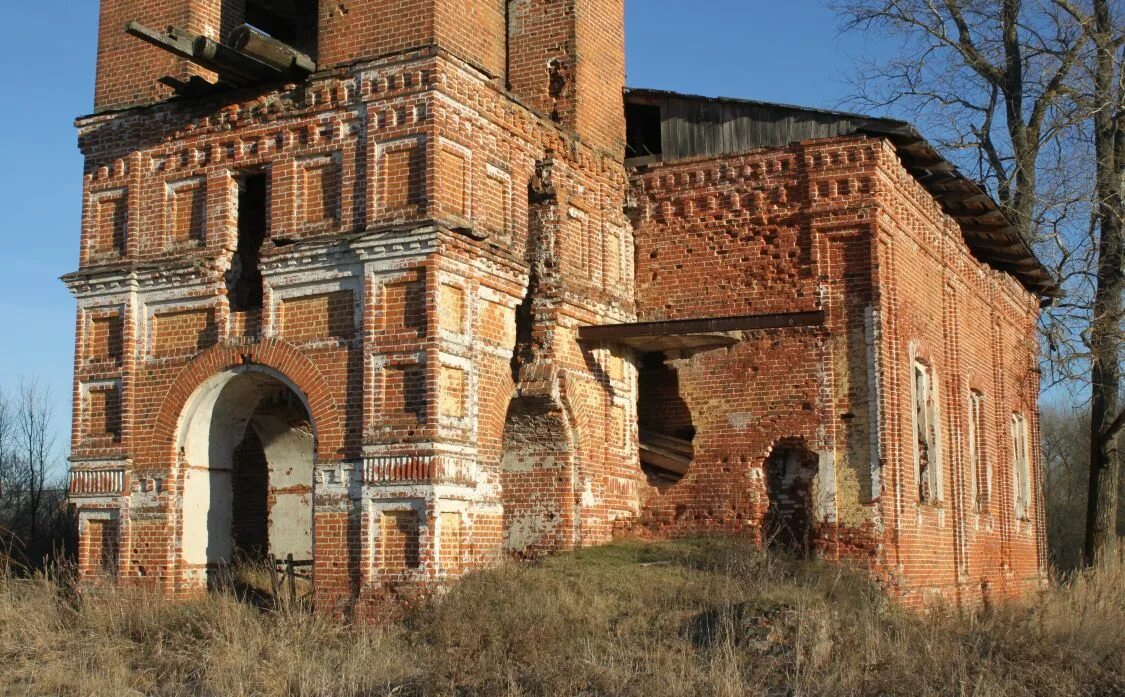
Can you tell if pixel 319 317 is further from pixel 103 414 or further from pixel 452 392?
pixel 103 414

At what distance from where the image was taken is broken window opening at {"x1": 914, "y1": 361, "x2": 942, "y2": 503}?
17.3 m

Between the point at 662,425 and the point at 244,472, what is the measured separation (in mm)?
5864

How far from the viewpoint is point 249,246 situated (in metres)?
15.9

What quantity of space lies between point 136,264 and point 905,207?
10085 mm

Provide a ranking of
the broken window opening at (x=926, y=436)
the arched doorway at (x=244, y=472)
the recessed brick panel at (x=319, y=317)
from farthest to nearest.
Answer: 1. the broken window opening at (x=926, y=436)
2. the arched doorway at (x=244, y=472)
3. the recessed brick panel at (x=319, y=317)

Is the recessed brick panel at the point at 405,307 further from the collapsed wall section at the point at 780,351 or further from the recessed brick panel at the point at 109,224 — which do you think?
the collapsed wall section at the point at 780,351

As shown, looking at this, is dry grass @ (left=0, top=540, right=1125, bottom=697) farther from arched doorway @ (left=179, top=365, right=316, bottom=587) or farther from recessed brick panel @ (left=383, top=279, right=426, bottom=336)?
recessed brick panel @ (left=383, top=279, right=426, bottom=336)

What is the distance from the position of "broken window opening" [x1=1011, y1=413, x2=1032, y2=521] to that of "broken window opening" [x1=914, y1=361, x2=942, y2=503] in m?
6.00

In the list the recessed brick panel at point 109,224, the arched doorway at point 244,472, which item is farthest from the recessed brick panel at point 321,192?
the recessed brick panel at point 109,224

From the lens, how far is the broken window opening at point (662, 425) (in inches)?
660

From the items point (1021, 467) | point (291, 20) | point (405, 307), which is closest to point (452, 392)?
point (405, 307)

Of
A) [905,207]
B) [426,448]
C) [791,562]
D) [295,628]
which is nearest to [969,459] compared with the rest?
[905,207]

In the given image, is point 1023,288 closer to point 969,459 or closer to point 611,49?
point 969,459

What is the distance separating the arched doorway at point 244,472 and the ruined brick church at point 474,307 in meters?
0.04
